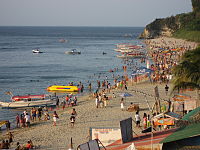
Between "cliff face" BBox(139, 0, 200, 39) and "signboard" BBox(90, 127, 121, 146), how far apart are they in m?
85.2

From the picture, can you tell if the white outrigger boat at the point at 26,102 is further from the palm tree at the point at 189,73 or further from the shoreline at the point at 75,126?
the palm tree at the point at 189,73

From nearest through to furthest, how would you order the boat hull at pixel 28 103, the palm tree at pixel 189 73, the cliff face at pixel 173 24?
1. the palm tree at pixel 189 73
2. the boat hull at pixel 28 103
3. the cliff face at pixel 173 24

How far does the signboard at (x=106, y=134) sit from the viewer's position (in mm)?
12414

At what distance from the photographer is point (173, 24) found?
121188 mm

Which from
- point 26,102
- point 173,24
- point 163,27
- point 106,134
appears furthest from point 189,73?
point 163,27

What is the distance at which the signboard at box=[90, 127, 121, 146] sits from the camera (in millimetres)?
12414

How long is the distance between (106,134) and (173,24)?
4468 inches

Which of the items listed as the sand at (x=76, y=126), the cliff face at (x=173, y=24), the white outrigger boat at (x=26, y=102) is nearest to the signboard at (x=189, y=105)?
A: the sand at (x=76, y=126)

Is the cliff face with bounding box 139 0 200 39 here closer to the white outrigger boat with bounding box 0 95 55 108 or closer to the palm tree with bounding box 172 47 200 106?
the white outrigger boat with bounding box 0 95 55 108

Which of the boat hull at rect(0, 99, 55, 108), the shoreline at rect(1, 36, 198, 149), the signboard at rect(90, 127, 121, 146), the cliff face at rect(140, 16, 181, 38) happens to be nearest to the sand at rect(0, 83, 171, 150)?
the shoreline at rect(1, 36, 198, 149)

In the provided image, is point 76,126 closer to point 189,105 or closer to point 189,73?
point 189,105

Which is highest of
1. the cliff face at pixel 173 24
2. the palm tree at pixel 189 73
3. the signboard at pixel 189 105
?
the cliff face at pixel 173 24

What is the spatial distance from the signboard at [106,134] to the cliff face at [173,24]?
8525cm

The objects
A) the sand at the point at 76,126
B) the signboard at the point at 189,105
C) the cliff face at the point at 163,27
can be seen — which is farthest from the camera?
the cliff face at the point at 163,27
